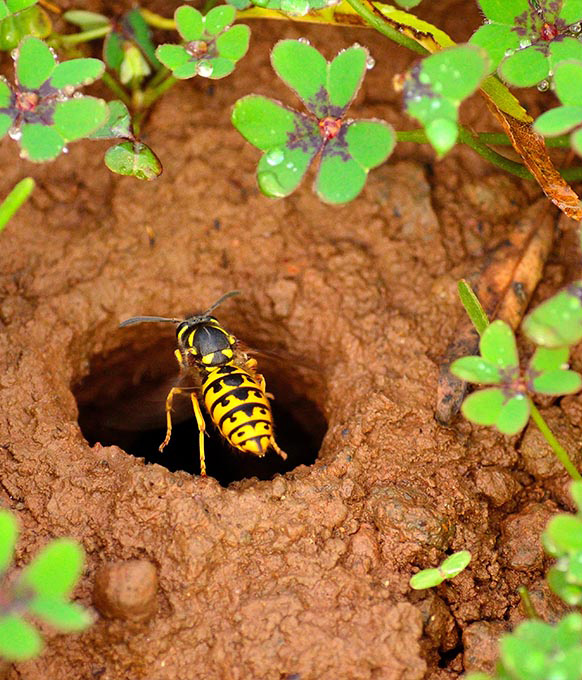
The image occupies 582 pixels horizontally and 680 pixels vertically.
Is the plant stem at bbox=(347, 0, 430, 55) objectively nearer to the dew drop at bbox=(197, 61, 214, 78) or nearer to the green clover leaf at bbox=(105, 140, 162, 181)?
the dew drop at bbox=(197, 61, 214, 78)

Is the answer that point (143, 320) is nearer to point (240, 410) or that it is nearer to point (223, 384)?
point (223, 384)

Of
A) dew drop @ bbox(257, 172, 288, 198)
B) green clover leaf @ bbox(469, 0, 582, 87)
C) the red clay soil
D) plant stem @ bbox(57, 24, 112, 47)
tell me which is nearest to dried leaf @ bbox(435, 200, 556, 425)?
the red clay soil

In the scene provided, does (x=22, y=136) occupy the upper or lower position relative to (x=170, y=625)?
upper

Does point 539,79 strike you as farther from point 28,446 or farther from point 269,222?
point 28,446

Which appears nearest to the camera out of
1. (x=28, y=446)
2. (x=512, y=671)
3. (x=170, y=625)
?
(x=512, y=671)

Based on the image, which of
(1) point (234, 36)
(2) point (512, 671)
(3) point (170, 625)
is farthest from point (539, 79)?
(3) point (170, 625)

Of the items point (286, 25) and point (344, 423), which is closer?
point (344, 423)
